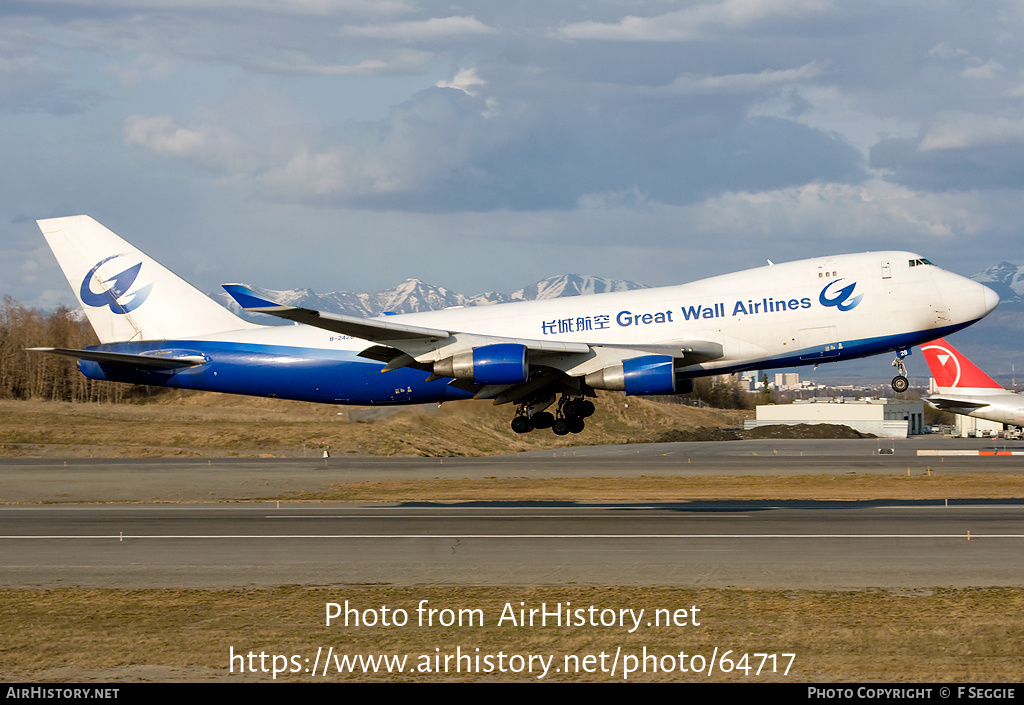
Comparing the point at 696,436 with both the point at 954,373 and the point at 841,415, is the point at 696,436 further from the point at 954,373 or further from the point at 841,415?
the point at 841,415

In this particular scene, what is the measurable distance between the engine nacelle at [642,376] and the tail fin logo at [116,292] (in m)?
19.9

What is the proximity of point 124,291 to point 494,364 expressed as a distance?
1742 cm

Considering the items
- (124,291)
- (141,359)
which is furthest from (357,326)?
(124,291)

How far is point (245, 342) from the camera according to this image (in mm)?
39562

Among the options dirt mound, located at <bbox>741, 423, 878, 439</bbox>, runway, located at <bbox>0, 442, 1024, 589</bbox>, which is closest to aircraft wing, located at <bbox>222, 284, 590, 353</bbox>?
runway, located at <bbox>0, 442, 1024, 589</bbox>

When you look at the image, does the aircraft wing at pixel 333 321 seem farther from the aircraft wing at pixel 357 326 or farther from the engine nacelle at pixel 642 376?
the engine nacelle at pixel 642 376

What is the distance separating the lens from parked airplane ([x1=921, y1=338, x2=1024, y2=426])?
102812 mm

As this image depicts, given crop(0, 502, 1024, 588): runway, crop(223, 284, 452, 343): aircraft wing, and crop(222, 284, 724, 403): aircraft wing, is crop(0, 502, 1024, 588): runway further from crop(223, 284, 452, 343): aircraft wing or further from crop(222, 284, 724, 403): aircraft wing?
crop(223, 284, 452, 343): aircraft wing

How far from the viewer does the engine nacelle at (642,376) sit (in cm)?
3384

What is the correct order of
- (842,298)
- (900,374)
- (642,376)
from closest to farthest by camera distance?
(642,376)
(842,298)
(900,374)

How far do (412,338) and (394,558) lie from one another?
8756mm

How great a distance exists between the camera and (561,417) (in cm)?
3803

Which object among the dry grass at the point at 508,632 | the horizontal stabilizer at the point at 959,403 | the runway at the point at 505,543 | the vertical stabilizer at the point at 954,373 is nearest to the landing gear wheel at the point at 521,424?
the runway at the point at 505,543

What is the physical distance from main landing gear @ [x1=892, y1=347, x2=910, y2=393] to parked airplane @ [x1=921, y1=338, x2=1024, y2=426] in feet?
235
